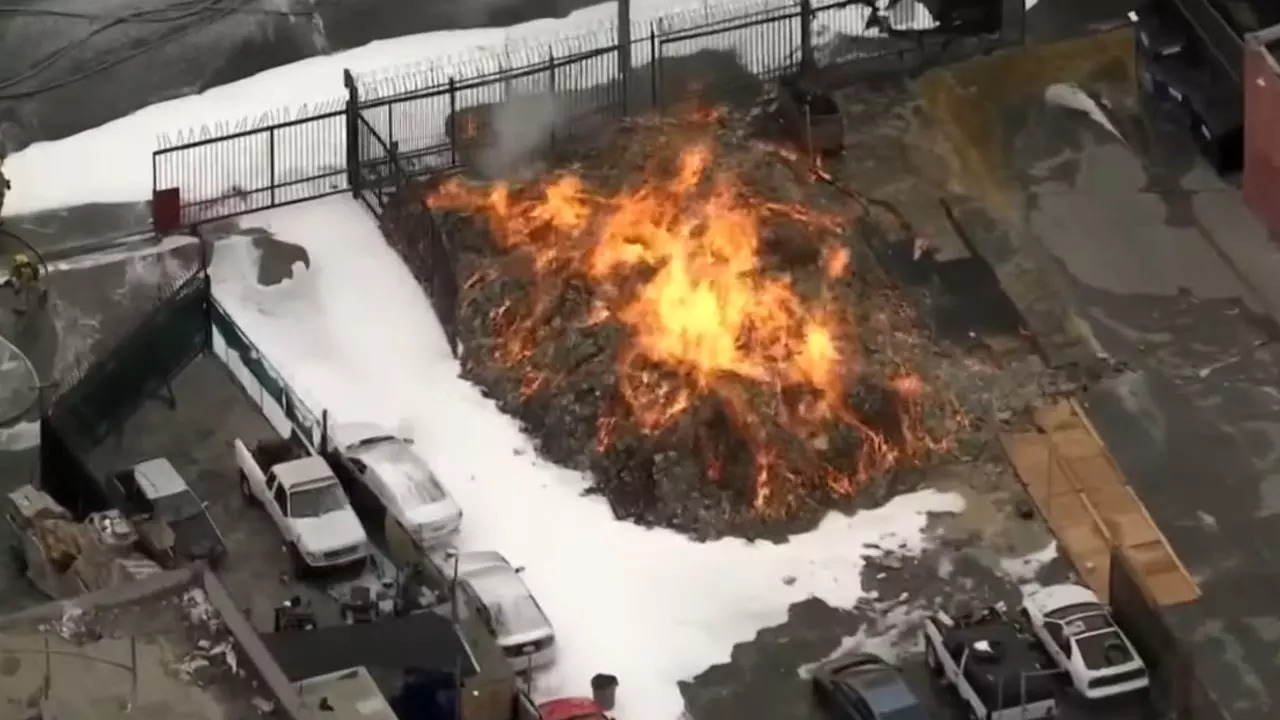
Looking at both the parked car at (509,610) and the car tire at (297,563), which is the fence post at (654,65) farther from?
the parked car at (509,610)

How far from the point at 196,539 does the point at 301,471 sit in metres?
1.82

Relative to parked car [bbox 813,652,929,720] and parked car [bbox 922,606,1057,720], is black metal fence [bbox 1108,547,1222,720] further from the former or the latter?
parked car [bbox 813,652,929,720]

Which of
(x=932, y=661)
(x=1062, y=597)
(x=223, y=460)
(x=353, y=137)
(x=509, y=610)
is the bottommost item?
(x=932, y=661)

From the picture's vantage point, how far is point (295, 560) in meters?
38.5

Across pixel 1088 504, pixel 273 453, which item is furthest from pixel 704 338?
pixel 273 453

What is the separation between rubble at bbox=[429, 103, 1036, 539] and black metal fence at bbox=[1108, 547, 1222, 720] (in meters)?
4.81

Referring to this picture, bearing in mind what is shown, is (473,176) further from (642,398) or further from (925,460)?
(925,460)

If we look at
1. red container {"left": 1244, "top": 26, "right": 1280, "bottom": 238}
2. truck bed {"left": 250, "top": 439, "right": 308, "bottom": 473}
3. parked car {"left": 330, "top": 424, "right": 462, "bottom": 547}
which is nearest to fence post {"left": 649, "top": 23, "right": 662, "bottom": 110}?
red container {"left": 1244, "top": 26, "right": 1280, "bottom": 238}

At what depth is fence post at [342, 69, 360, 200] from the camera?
46.4m

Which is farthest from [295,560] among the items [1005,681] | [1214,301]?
[1214,301]

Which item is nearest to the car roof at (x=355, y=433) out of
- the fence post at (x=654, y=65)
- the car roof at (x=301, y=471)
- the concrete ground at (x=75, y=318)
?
the car roof at (x=301, y=471)

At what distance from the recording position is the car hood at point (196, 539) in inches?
1494

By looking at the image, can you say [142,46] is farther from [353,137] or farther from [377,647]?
[377,647]

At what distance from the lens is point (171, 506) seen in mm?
38438
